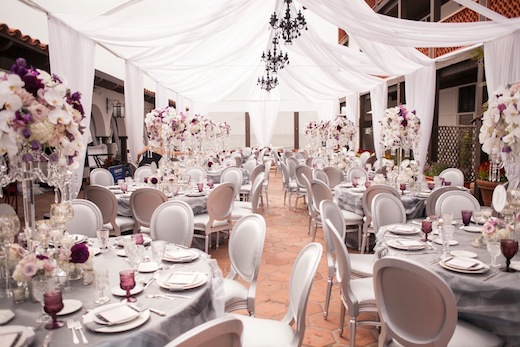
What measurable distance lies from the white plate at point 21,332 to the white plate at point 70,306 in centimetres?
18

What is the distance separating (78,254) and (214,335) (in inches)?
45.7

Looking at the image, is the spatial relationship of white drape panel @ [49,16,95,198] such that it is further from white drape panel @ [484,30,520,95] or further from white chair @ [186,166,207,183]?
white drape panel @ [484,30,520,95]

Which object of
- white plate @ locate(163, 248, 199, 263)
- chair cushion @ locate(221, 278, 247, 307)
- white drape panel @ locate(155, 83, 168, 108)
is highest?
white drape panel @ locate(155, 83, 168, 108)

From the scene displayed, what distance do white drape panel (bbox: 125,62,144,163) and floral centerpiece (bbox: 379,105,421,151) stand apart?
398cm

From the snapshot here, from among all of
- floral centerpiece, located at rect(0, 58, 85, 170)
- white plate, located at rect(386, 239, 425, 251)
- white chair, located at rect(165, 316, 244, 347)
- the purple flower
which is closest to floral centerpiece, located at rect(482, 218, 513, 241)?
white plate, located at rect(386, 239, 425, 251)

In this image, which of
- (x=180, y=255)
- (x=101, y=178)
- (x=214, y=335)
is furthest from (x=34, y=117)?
(x=101, y=178)

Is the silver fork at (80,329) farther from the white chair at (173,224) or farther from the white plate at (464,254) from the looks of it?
the white plate at (464,254)

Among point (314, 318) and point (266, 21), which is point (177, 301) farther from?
point (266, 21)

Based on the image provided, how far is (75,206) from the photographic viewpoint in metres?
3.47

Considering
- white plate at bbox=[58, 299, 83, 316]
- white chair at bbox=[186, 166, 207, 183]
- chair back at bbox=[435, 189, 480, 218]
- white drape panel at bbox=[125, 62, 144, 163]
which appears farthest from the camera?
white chair at bbox=[186, 166, 207, 183]

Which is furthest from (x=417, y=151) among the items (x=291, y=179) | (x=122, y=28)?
(x=122, y=28)

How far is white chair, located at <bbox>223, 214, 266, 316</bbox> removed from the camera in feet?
8.77

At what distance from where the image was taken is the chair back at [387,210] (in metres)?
3.70

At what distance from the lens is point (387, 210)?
3.75 metres
